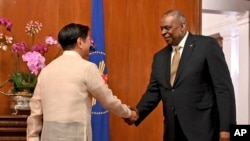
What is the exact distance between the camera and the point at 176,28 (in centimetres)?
317

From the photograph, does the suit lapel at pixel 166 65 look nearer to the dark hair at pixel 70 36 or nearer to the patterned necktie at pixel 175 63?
the patterned necktie at pixel 175 63

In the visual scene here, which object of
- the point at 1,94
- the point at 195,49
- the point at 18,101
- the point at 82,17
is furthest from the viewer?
the point at 82,17

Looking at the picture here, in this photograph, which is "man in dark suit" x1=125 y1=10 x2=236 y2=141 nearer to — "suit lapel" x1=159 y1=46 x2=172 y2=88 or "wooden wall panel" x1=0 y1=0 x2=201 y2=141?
"suit lapel" x1=159 y1=46 x2=172 y2=88

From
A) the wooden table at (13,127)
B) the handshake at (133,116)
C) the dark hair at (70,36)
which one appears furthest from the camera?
the wooden table at (13,127)

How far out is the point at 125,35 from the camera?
4527mm

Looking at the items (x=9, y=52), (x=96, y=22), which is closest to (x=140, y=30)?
(x=96, y=22)

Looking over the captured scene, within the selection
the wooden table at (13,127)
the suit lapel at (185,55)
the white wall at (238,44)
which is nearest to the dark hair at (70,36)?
the suit lapel at (185,55)

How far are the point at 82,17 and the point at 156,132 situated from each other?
1.49 meters

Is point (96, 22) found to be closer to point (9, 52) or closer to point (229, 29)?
point (9, 52)

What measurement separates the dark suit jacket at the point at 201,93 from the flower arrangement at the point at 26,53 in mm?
1243

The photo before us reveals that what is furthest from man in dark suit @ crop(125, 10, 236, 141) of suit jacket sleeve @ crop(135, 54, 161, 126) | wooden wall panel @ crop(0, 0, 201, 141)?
wooden wall panel @ crop(0, 0, 201, 141)

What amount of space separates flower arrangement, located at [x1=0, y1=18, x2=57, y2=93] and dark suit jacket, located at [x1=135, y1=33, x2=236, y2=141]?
1243mm

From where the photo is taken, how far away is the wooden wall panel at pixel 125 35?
14.0 feet

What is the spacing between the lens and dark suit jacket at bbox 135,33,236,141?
2.95m
